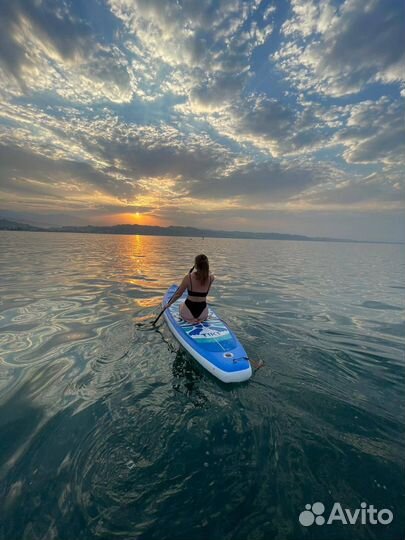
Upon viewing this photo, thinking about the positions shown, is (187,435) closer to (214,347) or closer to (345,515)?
(345,515)

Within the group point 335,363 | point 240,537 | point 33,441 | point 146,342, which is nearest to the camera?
point 240,537

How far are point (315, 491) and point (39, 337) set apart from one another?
8651mm

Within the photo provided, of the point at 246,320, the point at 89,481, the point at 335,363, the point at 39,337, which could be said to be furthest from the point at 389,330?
the point at 39,337

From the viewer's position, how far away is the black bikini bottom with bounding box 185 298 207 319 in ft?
28.0

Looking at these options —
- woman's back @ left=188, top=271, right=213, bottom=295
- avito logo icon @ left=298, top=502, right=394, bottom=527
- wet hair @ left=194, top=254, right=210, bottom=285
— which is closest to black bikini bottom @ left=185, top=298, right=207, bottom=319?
woman's back @ left=188, top=271, right=213, bottom=295

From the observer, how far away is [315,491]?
3.47 metres

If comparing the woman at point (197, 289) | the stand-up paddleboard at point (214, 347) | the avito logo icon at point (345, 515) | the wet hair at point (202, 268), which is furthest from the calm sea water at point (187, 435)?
the wet hair at point (202, 268)

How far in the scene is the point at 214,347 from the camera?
6.95 m

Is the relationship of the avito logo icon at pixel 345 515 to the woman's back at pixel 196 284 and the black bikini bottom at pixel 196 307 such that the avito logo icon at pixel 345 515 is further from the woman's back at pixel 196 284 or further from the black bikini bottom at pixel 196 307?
the black bikini bottom at pixel 196 307

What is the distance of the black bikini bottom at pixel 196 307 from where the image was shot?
854 centimetres

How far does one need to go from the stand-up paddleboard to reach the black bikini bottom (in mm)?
400

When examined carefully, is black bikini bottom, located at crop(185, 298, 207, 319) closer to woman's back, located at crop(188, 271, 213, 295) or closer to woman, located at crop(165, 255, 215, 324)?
woman, located at crop(165, 255, 215, 324)

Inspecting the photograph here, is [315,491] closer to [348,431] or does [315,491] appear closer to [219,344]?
[348,431]

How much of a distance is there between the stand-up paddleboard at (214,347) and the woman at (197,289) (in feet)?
0.94
